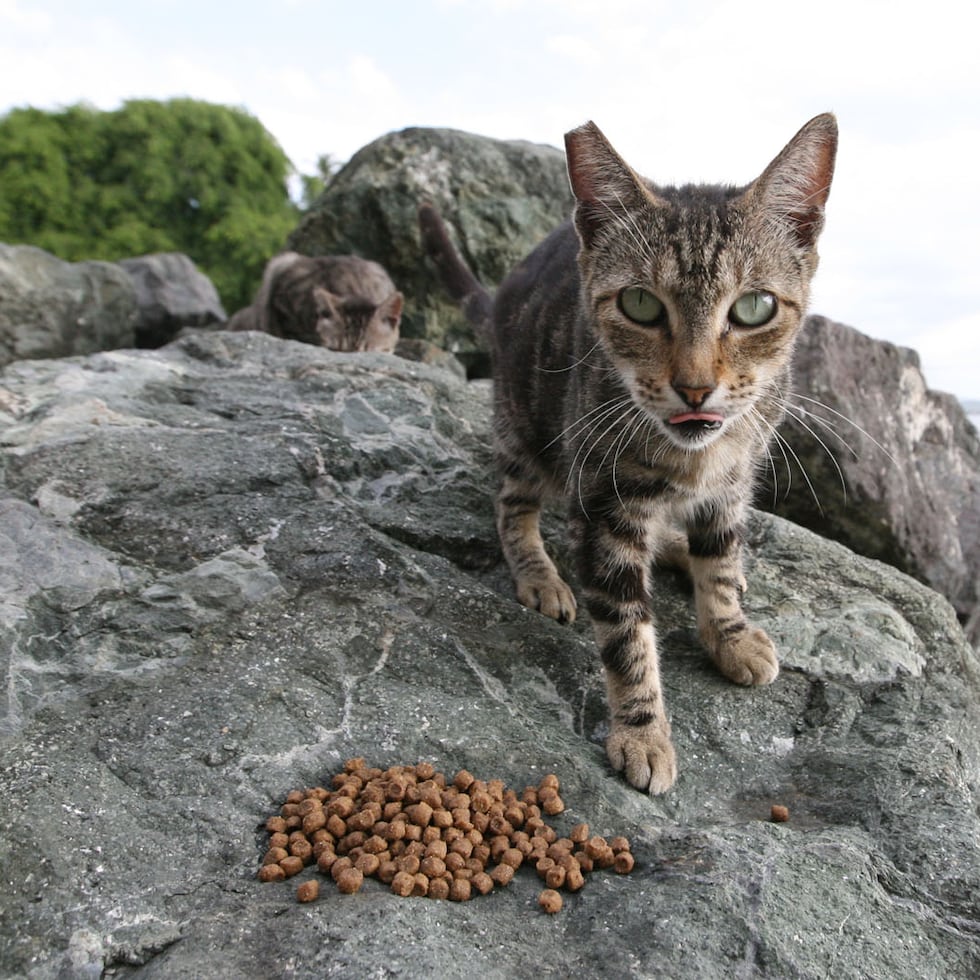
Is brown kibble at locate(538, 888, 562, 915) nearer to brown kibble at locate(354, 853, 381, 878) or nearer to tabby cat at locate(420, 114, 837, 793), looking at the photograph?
brown kibble at locate(354, 853, 381, 878)

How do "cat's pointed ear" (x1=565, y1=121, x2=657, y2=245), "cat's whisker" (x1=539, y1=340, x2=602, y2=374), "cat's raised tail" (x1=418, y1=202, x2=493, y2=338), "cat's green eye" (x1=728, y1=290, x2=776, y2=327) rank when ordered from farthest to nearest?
"cat's raised tail" (x1=418, y1=202, x2=493, y2=338) → "cat's whisker" (x1=539, y1=340, x2=602, y2=374) → "cat's pointed ear" (x1=565, y1=121, x2=657, y2=245) → "cat's green eye" (x1=728, y1=290, x2=776, y2=327)

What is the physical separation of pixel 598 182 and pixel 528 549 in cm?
133

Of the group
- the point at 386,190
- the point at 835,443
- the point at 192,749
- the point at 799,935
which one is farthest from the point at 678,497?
the point at 386,190

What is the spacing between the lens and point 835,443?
472 cm

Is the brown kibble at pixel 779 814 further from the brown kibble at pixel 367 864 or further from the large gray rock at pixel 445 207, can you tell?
the large gray rock at pixel 445 207

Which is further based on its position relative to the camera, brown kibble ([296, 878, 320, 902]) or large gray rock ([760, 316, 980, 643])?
large gray rock ([760, 316, 980, 643])

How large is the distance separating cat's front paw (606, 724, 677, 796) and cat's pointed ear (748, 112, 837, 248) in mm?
1471

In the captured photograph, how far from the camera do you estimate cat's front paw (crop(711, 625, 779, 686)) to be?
9.11ft

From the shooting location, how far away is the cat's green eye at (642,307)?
244cm

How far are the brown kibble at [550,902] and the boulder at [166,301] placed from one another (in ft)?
29.2

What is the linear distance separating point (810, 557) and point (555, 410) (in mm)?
1232

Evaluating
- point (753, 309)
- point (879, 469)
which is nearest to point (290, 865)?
point (753, 309)

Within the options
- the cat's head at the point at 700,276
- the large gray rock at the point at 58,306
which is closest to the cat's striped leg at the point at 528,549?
the cat's head at the point at 700,276

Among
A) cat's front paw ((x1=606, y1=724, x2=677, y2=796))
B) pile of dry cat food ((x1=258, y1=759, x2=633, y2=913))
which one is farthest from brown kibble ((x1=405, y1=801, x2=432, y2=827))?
cat's front paw ((x1=606, y1=724, x2=677, y2=796))
